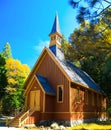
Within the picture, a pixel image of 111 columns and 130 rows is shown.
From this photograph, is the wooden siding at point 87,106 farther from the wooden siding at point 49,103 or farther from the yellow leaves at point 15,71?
the yellow leaves at point 15,71

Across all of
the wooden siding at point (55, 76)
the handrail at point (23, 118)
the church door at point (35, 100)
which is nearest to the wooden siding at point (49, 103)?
the wooden siding at point (55, 76)

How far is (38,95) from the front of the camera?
72.6ft

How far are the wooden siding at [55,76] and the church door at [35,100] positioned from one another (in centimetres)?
180

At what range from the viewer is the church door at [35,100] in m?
22.0

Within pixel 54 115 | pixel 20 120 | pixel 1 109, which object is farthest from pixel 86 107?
pixel 1 109

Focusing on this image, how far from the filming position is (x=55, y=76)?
23109 mm

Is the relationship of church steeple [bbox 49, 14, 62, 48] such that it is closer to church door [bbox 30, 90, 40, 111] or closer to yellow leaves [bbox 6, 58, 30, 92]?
church door [bbox 30, 90, 40, 111]

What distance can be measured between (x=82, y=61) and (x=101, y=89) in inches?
315

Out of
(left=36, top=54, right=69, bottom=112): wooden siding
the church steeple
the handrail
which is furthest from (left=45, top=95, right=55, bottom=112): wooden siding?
the church steeple

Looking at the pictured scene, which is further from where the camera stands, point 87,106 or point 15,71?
point 15,71

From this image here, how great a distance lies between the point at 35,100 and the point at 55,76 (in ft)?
10.2

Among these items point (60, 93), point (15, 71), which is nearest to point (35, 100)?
point (60, 93)

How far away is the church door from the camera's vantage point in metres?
22.0

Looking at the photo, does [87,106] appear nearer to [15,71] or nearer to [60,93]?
[60,93]
